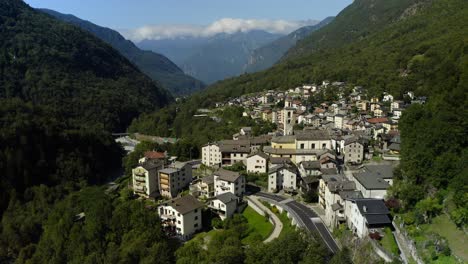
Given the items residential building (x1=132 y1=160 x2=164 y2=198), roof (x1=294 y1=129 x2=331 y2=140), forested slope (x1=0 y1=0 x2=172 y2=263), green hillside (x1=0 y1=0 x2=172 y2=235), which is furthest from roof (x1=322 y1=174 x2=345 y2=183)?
green hillside (x1=0 y1=0 x2=172 y2=235)

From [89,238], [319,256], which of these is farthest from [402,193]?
[89,238]

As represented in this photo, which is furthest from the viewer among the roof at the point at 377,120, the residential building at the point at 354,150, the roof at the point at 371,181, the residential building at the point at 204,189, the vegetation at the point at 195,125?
the vegetation at the point at 195,125

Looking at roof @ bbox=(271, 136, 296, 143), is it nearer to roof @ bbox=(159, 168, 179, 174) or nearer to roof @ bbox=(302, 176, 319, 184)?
roof @ bbox=(302, 176, 319, 184)

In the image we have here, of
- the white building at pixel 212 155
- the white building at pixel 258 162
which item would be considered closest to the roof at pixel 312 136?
the white building at pixel 258 162

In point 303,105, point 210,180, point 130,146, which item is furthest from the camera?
point 130,146

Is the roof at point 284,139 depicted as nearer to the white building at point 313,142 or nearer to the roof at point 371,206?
the white building at point 313,142

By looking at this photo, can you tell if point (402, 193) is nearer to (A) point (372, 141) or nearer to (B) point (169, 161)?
(A) point (372, 141)
